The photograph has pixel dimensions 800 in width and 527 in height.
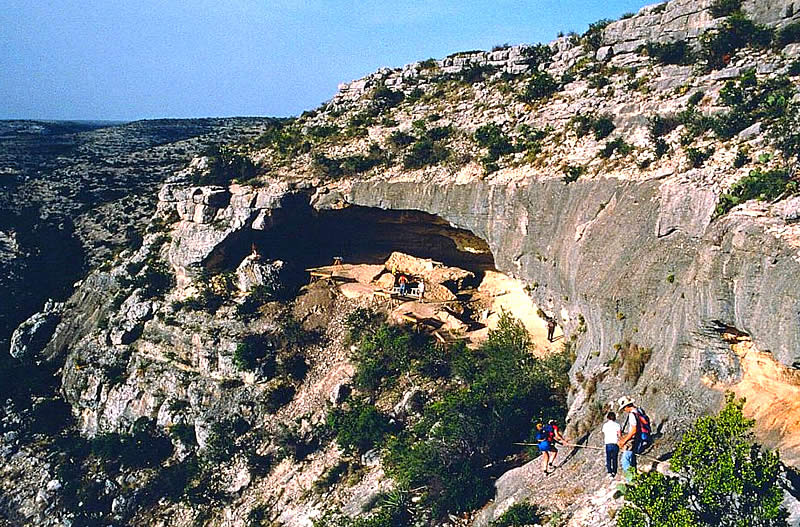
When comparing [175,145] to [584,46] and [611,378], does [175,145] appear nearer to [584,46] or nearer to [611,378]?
[584,46]

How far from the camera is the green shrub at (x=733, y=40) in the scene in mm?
27719

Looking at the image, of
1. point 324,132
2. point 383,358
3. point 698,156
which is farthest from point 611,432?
point 324,132

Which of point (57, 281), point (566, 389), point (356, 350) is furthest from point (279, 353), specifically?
point (57, 281)

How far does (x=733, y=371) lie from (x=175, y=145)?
65.0 metres

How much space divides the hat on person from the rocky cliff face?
1.07 ft

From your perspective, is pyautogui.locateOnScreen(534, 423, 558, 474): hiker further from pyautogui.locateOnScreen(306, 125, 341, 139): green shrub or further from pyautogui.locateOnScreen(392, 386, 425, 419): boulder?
pyautogui.locateOnScreen(306, 125, 341, 139): green shrub

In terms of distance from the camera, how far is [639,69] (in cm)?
3167

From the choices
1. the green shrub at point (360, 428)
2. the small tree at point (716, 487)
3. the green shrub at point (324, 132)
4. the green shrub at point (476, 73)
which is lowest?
the green shrub at point (360, 428)

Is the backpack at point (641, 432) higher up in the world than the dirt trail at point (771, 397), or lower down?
lower down

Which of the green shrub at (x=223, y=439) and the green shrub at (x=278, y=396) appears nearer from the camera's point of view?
the green shrub at (x=223, y=439)

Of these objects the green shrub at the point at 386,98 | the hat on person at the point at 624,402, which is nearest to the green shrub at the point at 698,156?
the hat on person at the point at 624,402

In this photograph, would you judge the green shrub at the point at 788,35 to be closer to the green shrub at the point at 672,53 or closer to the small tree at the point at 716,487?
the green shrub at the point at 672,53

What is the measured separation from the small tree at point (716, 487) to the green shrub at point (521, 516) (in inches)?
156

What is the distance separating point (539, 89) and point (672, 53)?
22.3 feet
